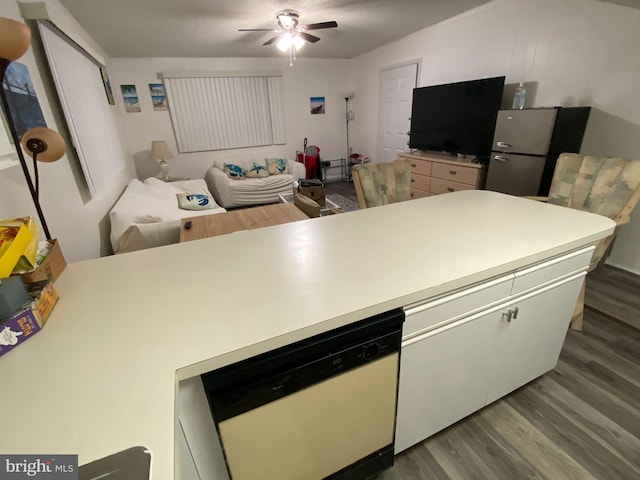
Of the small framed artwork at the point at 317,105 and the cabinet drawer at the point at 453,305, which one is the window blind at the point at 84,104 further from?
the small framed artwork at the point at 317,105

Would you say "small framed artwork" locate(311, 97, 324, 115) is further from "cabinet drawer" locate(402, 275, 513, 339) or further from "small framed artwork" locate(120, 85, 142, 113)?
"cabinet drawer" locate(402, 275, 513, 339)

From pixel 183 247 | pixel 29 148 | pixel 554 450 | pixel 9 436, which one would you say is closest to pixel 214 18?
pixel 29 148

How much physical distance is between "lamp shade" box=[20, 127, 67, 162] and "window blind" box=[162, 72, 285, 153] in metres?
4.56

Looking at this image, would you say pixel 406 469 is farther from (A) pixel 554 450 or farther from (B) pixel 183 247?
(B) pixel 183 247

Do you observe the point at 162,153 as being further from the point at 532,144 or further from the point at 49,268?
the point at 532,144

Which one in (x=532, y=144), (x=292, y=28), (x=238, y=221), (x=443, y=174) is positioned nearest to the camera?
(x=238, y=221)

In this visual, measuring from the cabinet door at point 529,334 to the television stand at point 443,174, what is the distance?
7.55 ft

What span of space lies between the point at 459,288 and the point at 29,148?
1570 mm

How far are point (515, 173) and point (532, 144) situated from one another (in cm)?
29

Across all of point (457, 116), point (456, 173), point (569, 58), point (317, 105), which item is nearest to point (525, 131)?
point (569, 58)

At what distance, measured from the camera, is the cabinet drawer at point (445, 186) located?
3.53m

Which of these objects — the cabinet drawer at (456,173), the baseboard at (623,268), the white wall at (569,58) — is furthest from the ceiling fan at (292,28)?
the baseboard at (623,268)

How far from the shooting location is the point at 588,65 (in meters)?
2.62

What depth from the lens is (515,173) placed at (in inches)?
115
